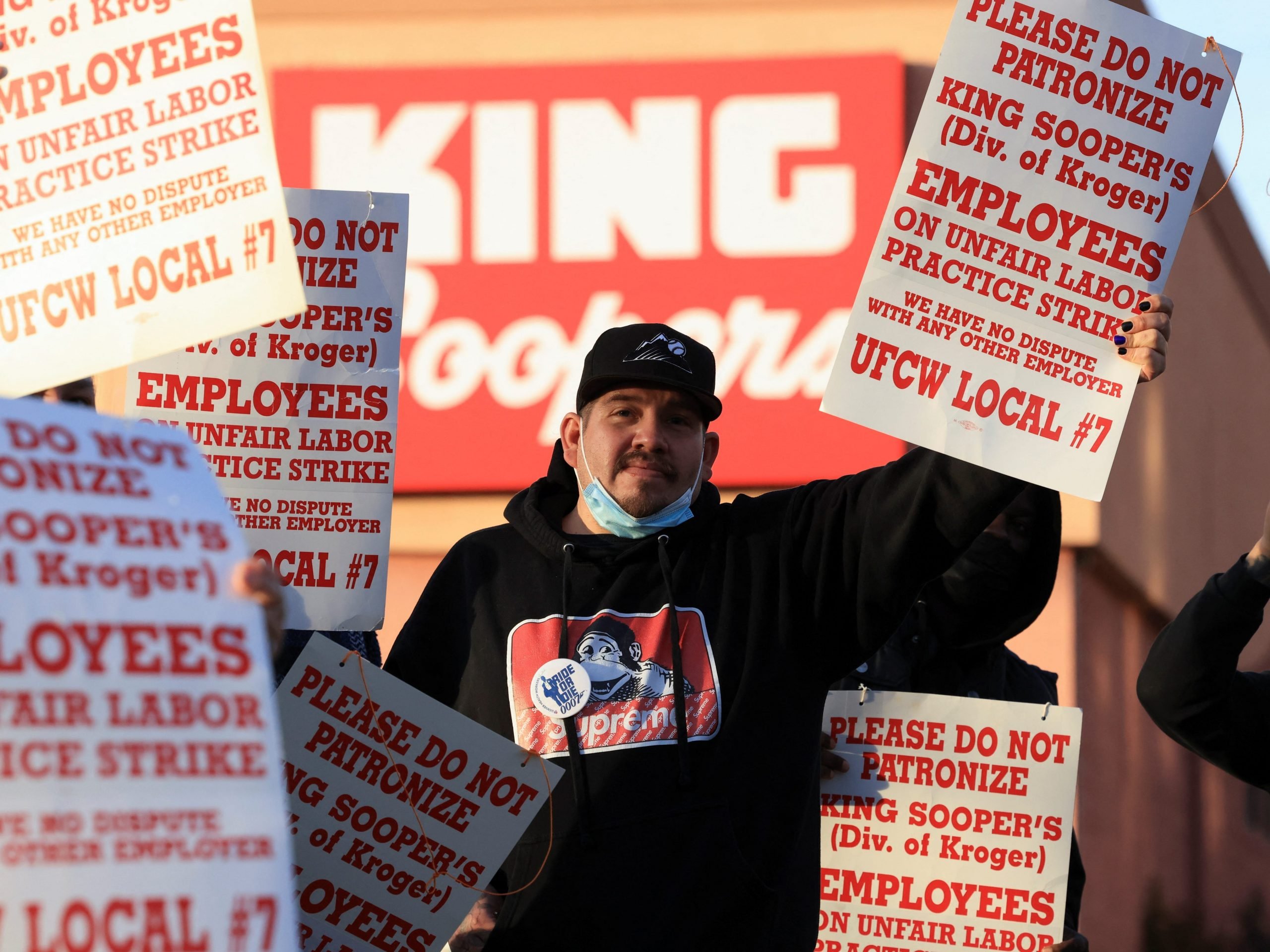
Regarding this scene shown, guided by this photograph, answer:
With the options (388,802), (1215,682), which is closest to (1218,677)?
(1215,682)

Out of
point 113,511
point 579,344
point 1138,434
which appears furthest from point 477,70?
point 113,511

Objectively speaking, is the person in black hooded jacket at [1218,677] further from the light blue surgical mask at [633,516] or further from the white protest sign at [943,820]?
the light blue surgical mask at [633,516]

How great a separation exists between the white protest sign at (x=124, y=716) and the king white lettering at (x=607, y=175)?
6.26 meters

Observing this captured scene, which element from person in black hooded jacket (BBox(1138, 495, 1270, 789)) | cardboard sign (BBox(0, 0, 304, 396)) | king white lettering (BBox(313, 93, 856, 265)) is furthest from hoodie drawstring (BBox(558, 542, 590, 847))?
king white lettering (BBox(313, 93, 856, 265))

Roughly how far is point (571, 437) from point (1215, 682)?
134cm

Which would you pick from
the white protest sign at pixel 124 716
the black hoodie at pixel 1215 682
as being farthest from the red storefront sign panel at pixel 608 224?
the white protest sign at pixel 124 716

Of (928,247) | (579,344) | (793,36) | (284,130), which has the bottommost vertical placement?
(928,247)

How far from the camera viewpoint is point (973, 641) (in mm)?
3691

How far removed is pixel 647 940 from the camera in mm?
2621

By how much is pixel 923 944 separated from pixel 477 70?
19.0 feet

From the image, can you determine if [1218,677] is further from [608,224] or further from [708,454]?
[608,224]

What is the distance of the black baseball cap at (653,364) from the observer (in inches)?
122

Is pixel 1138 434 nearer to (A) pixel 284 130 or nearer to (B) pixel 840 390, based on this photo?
(A) pixel 284 130

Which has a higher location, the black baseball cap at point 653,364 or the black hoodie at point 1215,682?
the black baseball cap at point 653,364
